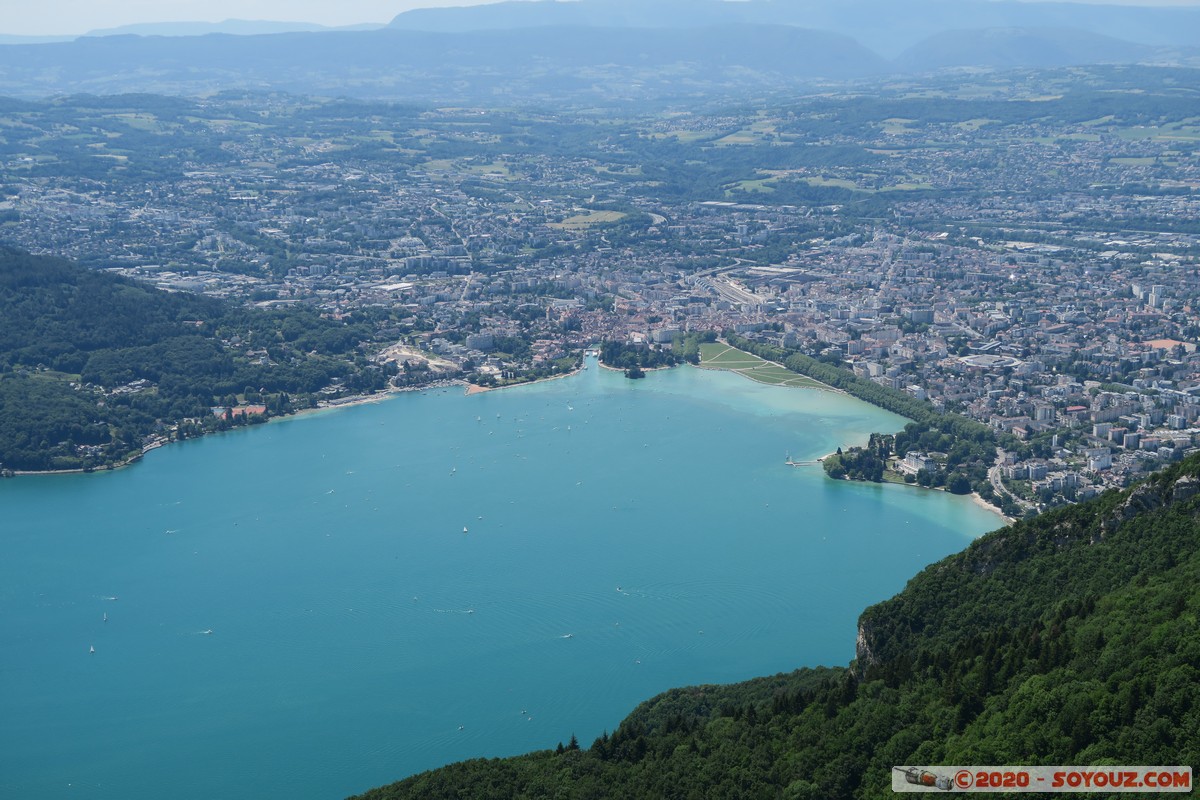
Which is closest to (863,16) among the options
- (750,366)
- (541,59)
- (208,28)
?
(541,59)

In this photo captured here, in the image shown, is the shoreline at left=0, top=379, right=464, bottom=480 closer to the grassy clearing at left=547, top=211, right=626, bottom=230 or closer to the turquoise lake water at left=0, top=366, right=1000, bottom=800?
the turquoise lake water at left=0, top=366, right=1000, bottom=800

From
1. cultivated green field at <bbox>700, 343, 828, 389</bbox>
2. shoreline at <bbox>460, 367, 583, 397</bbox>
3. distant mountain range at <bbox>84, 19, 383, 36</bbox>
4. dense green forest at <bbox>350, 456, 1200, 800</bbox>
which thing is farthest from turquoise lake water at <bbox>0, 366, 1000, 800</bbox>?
distant mountain range at <bbox>84, 19, 383, 36</bbox>

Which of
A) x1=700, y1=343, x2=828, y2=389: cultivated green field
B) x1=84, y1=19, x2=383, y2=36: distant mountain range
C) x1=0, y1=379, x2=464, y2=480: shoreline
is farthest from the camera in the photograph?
x1=84, y1=19, x2=383, y2=36: distant mountain range

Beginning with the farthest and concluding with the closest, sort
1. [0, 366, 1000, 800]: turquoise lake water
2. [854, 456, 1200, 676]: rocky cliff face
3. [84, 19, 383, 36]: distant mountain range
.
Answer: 1. [84, 19, 383, 36]: distant mountain range
2. [0, 366, 1000, 800]: turquoise lake water
3. [854, 456, 1200, 676]: rocky cliff face

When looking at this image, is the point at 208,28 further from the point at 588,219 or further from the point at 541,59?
the point at 588,219

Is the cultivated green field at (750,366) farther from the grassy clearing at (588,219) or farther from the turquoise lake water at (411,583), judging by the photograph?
the grassy clearing at (588,219)

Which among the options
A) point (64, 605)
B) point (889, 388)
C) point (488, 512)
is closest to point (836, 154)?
point (889, 388)

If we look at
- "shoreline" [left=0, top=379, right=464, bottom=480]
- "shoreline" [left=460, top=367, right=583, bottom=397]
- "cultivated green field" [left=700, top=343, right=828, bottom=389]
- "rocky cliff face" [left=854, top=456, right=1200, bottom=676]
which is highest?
"rocky cliff face" [left=854, top=456, right=1200, bottom=676]
